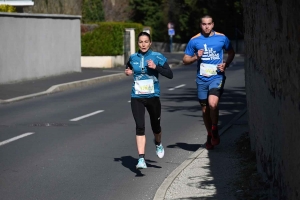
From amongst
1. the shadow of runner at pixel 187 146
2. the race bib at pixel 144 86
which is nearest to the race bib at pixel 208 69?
the race bib at pixel 144 86

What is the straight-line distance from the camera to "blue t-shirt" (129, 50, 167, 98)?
31.2 feet

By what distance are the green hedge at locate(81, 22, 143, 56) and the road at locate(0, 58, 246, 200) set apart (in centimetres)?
1794

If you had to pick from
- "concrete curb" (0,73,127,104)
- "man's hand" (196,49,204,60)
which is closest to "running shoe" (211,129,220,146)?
"man's hand" (196,49,204,60)

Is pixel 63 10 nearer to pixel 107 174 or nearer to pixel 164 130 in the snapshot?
pixel 164 130

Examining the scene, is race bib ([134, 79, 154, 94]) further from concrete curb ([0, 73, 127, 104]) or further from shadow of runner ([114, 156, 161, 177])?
concrete curb ([0, 73, 127, 104])

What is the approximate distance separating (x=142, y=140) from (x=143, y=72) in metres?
0.83

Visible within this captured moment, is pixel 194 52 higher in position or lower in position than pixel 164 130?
higher

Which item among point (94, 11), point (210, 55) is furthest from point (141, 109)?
point (94, 11)

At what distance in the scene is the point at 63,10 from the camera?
1713 inches

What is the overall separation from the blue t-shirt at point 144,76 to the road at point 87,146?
1.02 m

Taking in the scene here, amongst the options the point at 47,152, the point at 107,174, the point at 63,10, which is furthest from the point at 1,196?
the point at 63,10

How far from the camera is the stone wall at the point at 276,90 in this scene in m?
5.79

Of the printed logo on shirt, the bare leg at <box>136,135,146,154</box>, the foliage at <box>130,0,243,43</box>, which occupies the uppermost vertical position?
the printed logo on shirt

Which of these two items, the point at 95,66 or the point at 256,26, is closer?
the point at 256,26
